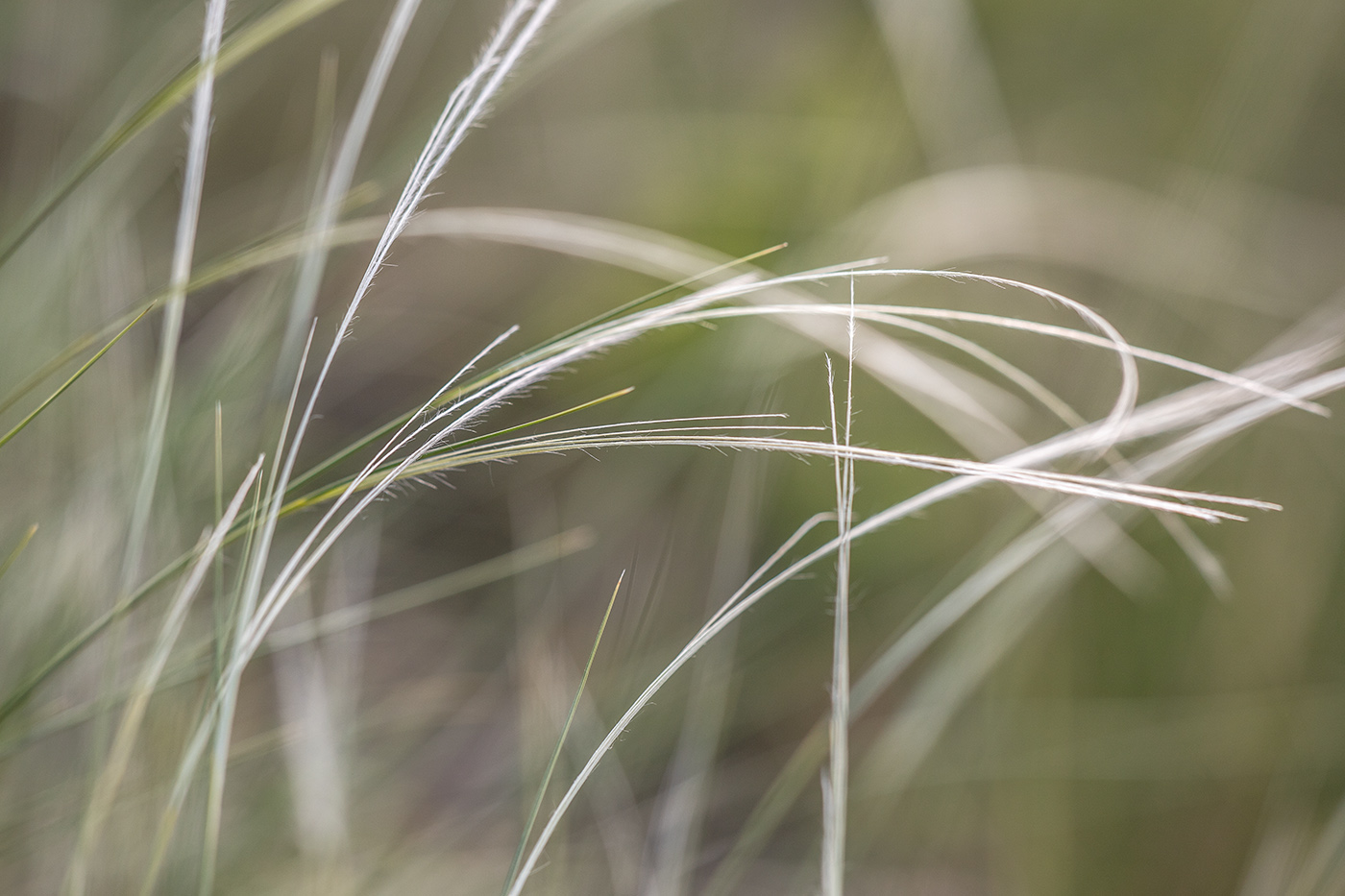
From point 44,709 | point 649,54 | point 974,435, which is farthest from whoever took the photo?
point 649,54

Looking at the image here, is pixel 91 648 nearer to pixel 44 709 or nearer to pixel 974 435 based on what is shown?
pixel 44 709

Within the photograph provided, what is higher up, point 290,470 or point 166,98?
point 166,98

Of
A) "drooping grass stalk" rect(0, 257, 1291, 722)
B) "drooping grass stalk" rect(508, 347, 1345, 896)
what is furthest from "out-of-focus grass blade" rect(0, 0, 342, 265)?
"drooping grass stalk" rect(508, 347, 1345, 896)

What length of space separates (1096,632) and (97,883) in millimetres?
672

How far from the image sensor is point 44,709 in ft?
1.31

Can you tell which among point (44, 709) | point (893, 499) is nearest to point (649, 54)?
point (893, 499)

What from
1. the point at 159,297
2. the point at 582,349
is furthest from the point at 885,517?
the point at 159,297

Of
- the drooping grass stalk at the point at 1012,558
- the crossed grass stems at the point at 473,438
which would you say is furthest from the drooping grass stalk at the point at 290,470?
the drooping grass stalk at the point at 1012,558

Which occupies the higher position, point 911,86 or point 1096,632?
point 911,86

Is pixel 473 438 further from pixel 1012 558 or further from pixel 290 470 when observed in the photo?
pixel 1012 558

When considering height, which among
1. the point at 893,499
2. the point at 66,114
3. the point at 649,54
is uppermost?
the point at 649,54

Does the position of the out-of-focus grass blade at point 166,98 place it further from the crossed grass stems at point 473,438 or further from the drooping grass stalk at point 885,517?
the drooping grass stalk at point 885,517

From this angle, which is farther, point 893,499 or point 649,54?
point 649,54

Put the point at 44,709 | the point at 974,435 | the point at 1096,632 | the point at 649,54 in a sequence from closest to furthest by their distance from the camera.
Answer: the point at 44,709 → the point at 974,435 → the point at 1096,632 → the point at 649,54
